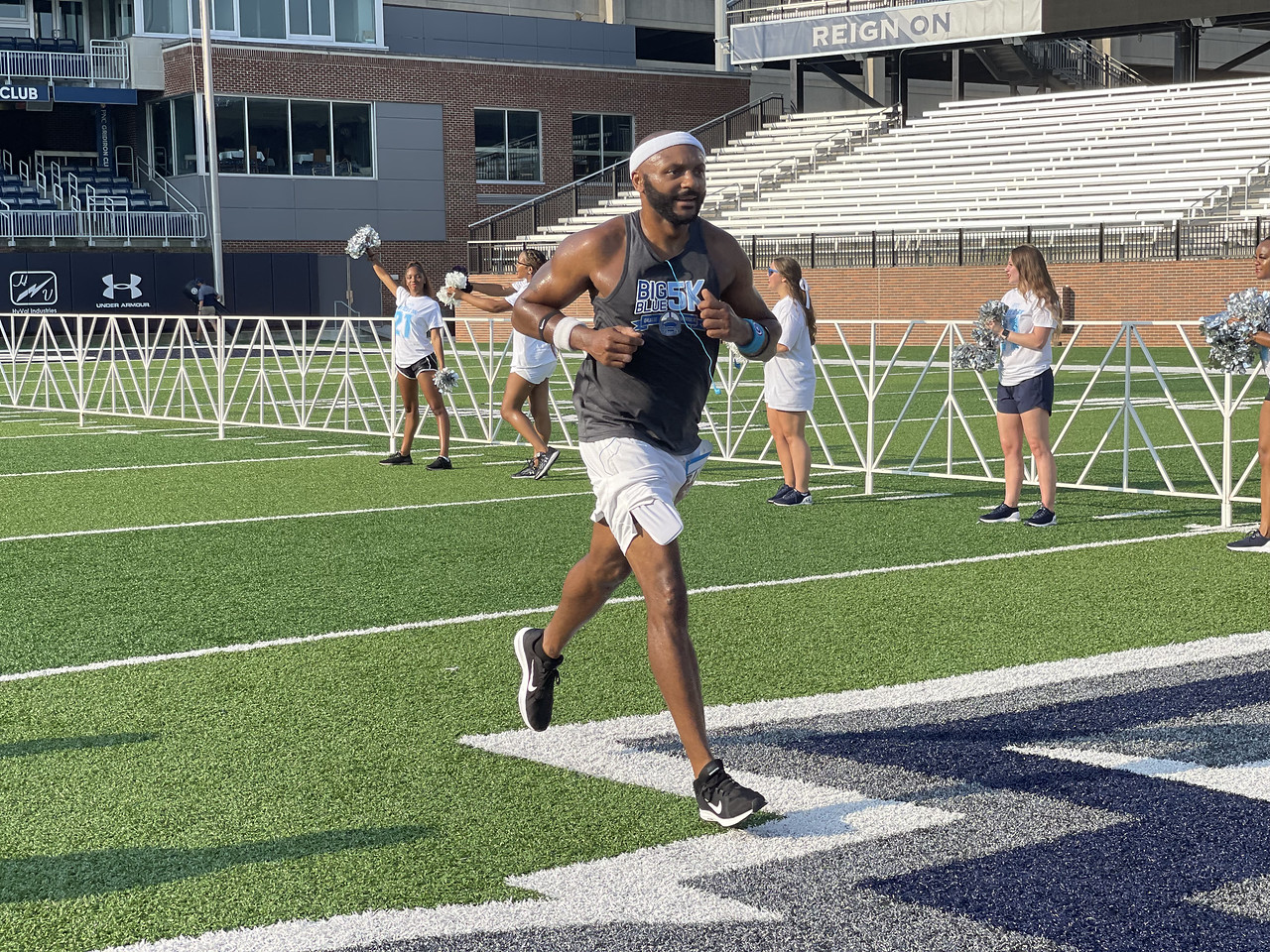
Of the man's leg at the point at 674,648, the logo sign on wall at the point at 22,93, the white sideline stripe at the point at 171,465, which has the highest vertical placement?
the logo sign on wall at the point at 22,93

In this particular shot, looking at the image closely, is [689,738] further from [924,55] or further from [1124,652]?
[924,55]

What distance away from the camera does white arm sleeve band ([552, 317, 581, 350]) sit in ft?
15.7

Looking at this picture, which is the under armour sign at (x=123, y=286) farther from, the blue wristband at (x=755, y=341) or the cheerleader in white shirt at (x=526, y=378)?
the blue wristband at (x=755, y=341)

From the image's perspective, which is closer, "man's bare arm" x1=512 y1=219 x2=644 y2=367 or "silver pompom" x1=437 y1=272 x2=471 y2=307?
"man's bare arm" x1=512 y1=219 x2=644 y2=367

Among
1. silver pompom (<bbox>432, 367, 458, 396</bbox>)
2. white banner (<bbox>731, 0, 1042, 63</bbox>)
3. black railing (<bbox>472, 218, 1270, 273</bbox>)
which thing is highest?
white banner (<bbox>731, 0, 1042, 63</bbox>)

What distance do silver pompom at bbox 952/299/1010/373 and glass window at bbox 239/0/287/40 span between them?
38557 mm

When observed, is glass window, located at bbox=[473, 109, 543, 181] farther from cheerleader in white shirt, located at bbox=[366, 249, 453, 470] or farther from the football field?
the football field

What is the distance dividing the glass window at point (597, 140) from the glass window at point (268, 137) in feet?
30.9

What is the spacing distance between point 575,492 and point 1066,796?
7534 mm

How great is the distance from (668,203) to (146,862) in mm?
2261

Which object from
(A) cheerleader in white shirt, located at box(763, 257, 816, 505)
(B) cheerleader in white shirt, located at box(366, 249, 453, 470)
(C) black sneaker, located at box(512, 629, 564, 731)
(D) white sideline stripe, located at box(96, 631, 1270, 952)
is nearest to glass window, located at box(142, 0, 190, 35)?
(B) cheerleader in white shirt, located at box(366, 249, 453, 470)

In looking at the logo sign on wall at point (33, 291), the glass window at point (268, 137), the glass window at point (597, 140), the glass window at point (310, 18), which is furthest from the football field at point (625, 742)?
the glass window at point (597, 140)

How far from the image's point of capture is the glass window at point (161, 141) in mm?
45750

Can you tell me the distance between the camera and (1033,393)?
10062 mm
